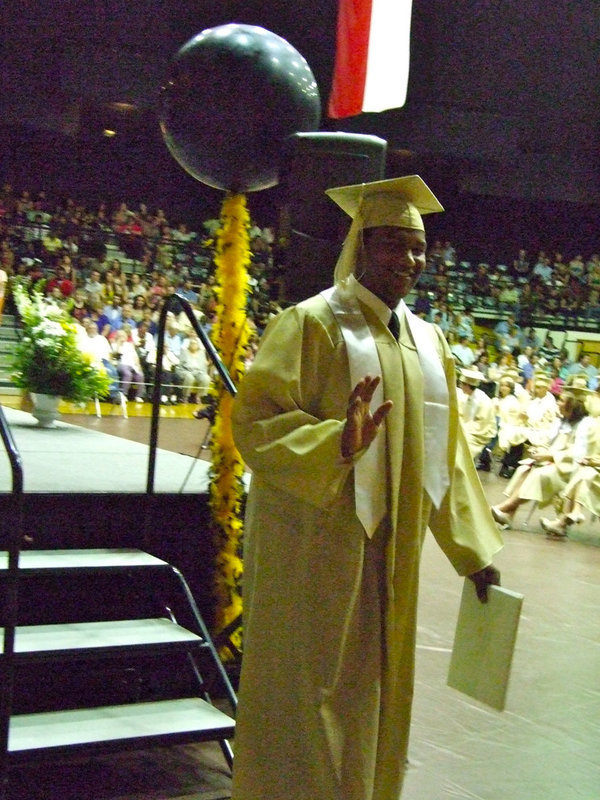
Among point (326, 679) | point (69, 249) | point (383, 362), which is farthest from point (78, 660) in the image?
point (69, 249)

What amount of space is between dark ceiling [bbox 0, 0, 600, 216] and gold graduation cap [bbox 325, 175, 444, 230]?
13.1 metres

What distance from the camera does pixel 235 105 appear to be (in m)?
4.10

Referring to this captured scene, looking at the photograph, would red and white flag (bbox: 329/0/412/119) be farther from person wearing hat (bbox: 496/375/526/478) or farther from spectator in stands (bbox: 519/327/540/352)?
spectator in stands (bbox: 519/327/540/352)

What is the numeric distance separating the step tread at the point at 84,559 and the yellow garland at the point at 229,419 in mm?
321

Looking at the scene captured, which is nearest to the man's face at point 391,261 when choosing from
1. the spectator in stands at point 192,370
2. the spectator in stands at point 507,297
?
the spectator in stands at point 192,370

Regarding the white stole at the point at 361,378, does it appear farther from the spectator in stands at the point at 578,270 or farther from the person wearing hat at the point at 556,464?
the spectator in stands at the point at 578,270

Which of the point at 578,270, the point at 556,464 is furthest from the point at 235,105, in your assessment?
the point at 578,270

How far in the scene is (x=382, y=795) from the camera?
8.28 ft

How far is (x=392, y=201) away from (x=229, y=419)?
1628 millimetres

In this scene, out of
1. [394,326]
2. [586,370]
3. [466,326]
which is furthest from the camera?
[466,326]

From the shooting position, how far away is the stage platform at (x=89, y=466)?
378 centimetres

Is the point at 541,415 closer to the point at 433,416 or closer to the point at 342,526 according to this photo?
the point at 433,416

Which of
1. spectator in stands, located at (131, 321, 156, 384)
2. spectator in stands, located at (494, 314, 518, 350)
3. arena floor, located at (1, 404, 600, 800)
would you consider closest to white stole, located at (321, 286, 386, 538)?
arena floor, located at (1, 404, 600, 800)

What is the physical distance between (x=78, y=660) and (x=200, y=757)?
24.0 inches
